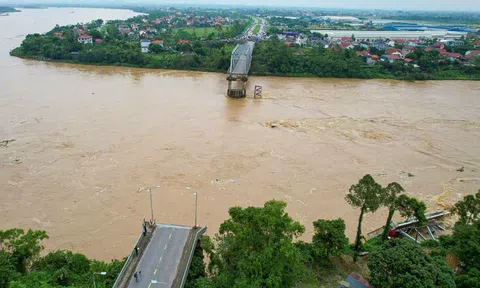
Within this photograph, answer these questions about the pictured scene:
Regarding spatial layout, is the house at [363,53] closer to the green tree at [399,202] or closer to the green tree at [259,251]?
the green tree at [399,202]

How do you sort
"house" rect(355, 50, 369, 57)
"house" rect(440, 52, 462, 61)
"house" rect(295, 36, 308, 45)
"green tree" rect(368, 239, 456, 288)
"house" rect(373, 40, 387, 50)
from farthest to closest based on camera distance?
"house" rect(295, 36, 308, 45) < "house" rect(373, 40, 387, 50) < "house" rect(440, 52, 462, 61) < "house" rect(355, 50, 369, 57) < "green tree" rect(368, 239, 456, 288)

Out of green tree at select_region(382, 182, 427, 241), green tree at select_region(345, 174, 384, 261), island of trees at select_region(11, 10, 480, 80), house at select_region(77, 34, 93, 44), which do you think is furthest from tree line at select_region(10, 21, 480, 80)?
green tree at select_region(345, 174, 384, 261)

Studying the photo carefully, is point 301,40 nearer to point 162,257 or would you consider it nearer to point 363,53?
point 363,53

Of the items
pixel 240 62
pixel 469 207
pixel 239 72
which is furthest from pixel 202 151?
pixel 240 62

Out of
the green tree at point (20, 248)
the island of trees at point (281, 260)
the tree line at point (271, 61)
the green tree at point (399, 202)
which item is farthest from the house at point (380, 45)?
the green tree at point (20, 248)

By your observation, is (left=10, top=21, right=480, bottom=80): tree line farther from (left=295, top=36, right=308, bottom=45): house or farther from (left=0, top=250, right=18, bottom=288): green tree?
(left=0, top=250, right=18, bottom=288): green tree

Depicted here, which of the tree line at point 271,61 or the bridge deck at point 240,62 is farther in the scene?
the tree line at point 271,61

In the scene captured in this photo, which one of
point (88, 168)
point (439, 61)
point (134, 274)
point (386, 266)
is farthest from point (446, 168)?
point (439, 61)
